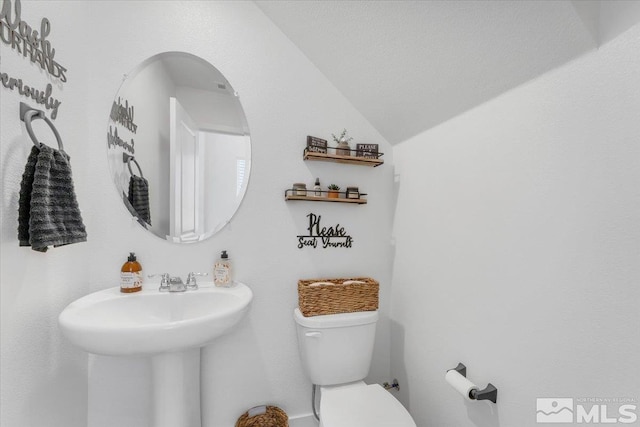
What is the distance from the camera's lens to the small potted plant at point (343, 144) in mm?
1521

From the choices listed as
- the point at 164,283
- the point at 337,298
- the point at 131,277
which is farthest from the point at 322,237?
the point at 131,277

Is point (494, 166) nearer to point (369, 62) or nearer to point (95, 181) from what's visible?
point (369, 62)

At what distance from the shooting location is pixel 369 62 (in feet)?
4.34

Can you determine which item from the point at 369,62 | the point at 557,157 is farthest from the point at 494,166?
the point at 369,62

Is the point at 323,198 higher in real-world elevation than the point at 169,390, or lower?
higher

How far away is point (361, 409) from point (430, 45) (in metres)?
1.46

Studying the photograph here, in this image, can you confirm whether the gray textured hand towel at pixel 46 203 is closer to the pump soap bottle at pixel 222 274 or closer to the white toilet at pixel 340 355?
the pump soap bottle at pixel 222 274

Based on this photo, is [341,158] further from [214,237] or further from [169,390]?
[169,390]

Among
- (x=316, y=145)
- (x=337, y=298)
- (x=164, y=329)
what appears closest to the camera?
(x=164, y=329)

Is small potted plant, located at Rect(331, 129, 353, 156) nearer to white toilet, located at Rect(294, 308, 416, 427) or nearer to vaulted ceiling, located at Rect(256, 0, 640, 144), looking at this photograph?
vaulted ceiling, located at Rect(256, 0, 640, 144)

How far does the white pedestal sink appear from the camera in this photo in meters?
0.86

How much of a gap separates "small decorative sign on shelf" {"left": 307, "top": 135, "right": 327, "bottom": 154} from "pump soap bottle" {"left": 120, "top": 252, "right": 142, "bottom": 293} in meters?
0.97

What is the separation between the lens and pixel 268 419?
1.42 m

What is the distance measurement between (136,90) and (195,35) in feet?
1.28
